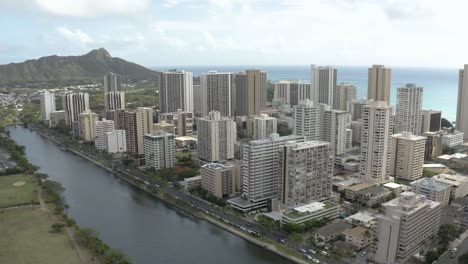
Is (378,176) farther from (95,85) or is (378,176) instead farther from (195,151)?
(95,85)

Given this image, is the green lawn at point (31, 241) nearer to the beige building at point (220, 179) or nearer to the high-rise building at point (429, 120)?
the beige building at point (220, 179)

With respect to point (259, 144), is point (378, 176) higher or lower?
lower

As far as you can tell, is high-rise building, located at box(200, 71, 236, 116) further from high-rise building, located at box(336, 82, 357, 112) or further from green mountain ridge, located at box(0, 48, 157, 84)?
green mountain ridge, located at box(0, 48, 157, 84)

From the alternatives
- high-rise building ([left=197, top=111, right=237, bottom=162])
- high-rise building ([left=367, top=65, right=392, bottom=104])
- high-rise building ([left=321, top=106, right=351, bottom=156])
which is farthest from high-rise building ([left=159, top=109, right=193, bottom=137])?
high-rise building ([left=367, top=65, right=392, bottom=104])

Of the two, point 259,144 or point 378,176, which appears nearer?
point 259,144

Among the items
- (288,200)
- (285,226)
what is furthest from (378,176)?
(285,226)

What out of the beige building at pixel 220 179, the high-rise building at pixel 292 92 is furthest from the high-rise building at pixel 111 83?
the beige building at pixel 220 179

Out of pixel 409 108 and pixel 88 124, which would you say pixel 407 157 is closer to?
pixel 409 108

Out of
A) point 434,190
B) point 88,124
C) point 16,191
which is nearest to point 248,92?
point 88,124
